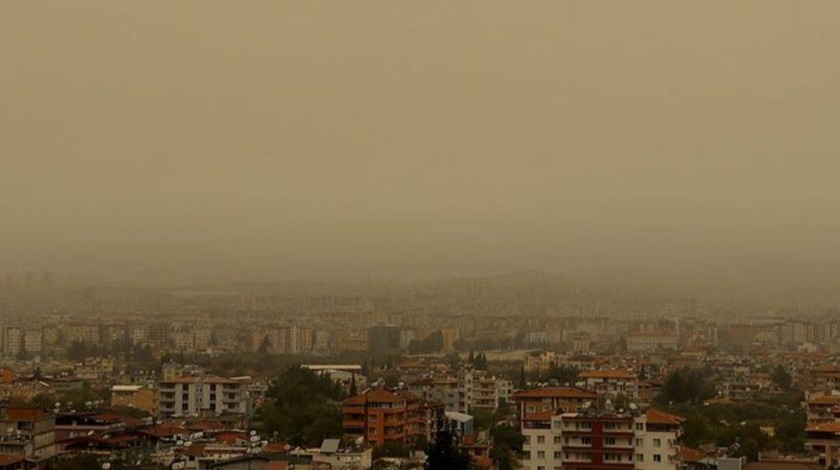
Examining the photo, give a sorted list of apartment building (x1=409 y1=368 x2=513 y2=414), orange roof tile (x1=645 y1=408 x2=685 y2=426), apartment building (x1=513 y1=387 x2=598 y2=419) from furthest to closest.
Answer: apartment building (x1=409 y1=368 x2=513 y2=414) → apartment building (x1=513 y1=387 x2=598 y2=419) → orange roof tile (x1=645 y1=408 x2=685 y2=426)

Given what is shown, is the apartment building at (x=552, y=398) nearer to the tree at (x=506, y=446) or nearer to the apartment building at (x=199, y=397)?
the tree at (x=506, y=446)

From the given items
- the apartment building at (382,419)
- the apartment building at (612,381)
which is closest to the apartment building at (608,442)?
the apartment building at (382,419)

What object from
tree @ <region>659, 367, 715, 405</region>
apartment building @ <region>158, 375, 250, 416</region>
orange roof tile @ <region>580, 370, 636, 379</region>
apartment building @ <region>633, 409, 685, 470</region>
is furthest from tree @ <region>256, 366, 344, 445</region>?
tree @ <region>659, 367, 715, 405</region>

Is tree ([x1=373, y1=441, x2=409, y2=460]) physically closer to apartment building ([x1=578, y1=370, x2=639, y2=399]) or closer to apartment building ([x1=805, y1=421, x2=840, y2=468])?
apartment building ([x1=805, y1=421, x2=840, y2=468])

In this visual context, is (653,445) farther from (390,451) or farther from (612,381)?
(612,381)

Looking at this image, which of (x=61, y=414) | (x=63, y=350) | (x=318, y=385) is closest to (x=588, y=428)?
(x=61, y=414)

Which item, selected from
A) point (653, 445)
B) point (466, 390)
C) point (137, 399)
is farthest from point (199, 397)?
point (653, 445)
